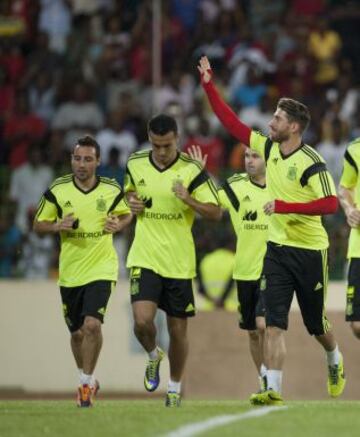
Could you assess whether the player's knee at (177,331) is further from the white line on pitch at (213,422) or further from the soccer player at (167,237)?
the white line on pitch at (213,422)

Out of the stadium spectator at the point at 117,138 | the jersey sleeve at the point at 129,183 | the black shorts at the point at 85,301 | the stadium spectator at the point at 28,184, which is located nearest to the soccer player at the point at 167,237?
the jersey sleeve at the point at 129,183

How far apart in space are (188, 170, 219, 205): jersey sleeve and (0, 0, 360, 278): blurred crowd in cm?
669

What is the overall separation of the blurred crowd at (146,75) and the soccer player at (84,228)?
19.3ft

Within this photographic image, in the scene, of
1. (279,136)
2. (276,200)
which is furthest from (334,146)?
(276,200)

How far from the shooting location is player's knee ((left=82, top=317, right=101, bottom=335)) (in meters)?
14.8

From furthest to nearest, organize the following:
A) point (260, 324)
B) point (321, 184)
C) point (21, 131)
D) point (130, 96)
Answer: point (130, 96), point (21, 131), point (260, 324), point (321, 184)

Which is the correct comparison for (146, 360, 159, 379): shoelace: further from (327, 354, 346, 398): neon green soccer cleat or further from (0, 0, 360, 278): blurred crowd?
(0, 0, 360, 278): blurred crowd

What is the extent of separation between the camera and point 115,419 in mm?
11828

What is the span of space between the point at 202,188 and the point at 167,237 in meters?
0.54

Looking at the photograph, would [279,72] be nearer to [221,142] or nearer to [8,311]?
[221,142]

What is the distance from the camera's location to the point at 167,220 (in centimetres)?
1466

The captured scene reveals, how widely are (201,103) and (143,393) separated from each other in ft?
15.0

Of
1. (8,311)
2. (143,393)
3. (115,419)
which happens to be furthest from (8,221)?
(115,419)

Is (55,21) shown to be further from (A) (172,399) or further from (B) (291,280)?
(B) (291,280)
